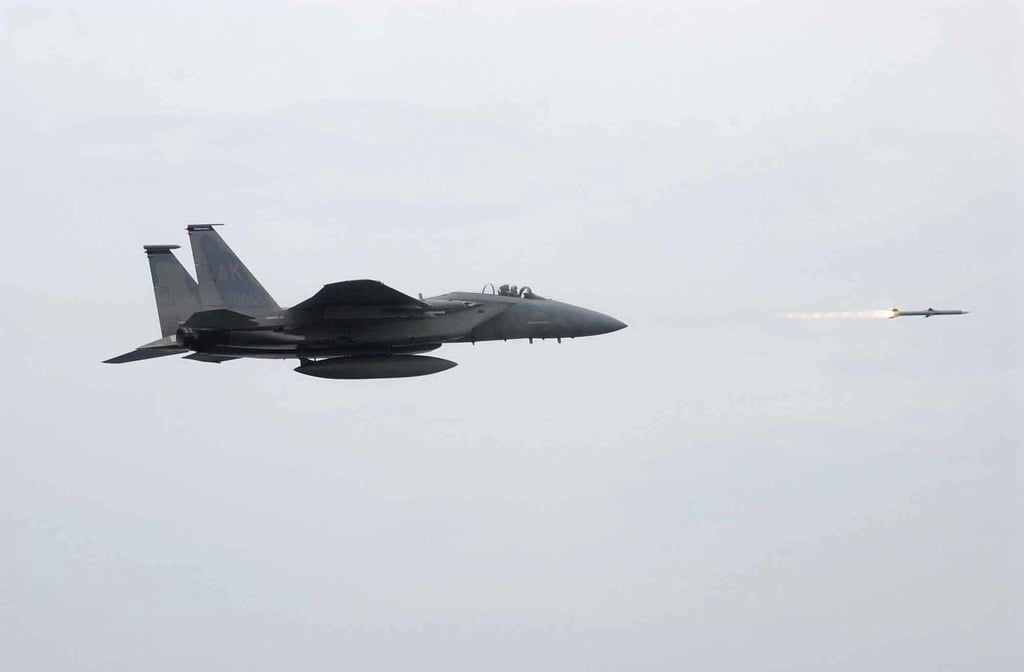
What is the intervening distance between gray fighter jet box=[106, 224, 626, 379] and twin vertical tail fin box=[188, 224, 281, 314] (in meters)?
0.03

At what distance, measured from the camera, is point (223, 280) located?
52.8 m

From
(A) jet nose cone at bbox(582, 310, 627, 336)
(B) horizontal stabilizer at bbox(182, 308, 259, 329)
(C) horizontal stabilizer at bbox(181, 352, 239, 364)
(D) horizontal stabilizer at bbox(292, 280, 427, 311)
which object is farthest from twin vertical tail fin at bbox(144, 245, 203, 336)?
(A) jet nose cone at bbox(582, 310, 627, 336)

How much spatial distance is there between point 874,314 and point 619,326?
7.73 meters

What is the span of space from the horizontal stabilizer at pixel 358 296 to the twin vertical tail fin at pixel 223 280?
6.52 feet

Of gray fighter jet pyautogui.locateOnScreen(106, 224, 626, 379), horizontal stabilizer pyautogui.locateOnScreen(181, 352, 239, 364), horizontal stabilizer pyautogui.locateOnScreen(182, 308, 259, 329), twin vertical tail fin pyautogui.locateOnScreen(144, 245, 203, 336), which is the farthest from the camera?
horizontal stabilizer pyautogui.locateOnScreen(181, 352, 239, 364)

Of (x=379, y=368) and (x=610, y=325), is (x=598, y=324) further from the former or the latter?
(x=379, y=368)

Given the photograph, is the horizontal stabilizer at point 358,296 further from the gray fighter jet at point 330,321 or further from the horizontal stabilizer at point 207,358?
the horizontal stabilizer at point 207,358

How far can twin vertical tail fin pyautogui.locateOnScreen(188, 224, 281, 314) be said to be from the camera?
5266 centimetres

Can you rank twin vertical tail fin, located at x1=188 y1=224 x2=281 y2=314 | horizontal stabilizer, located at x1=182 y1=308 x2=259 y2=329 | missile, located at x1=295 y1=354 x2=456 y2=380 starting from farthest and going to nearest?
twin vertical tail fin, located at x1=188 y1=224 x2=281 y2=314 < missile, located at x1=295 y1=354 x2=456 y2=380 < horizontal stabilizer, located at x1=182 y1=308 x2=259 y2=329

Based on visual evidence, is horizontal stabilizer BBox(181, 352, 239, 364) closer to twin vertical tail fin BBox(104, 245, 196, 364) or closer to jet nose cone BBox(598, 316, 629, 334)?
twin vertical tail fin BBox(104, 245, 196, 364)

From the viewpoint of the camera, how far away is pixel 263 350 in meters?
52.2

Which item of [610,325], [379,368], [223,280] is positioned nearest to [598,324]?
[610,325]

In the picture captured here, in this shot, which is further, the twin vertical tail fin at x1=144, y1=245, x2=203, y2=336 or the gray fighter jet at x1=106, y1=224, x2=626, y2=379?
the twin vertical tail fin at x1=144, y1=245, x2=203, y2=336

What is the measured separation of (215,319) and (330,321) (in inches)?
138
